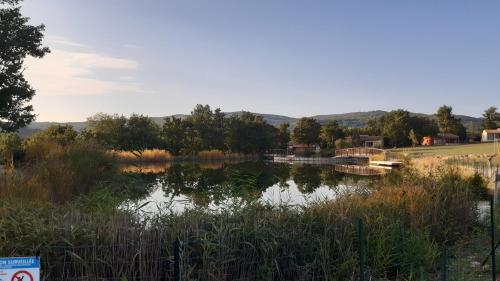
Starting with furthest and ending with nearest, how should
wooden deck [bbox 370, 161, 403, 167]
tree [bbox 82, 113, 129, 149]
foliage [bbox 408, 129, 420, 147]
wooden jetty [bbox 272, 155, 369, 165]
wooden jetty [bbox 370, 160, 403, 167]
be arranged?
foliage [bbox 408, 129, 420, 147] < wooden jetty [bbox 272, 155, 369, 165] < tree [bbox 82, 113, 129, 149] < wooden jetty [bbox 370, 160, 403, 167] < wooden deck [bbox 370, 161, 403, 167]

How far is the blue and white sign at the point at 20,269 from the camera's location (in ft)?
8.57

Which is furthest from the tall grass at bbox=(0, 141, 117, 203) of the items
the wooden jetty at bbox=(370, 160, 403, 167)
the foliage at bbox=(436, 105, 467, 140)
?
the foliage at bbox=(436, 105, 467, 140)

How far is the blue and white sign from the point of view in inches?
103

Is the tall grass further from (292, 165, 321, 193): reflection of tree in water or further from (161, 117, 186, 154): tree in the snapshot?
(161, 117, 186, 154): tree

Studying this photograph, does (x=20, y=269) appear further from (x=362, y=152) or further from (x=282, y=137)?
(x=282, y=137)

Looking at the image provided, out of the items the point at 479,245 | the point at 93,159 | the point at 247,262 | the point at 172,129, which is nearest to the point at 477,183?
the point at 479,245

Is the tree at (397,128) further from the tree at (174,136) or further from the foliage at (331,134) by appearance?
the tree at (174,136)

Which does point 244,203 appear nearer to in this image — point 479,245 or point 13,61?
point 479,245

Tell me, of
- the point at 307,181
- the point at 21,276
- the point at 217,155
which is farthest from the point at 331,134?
the point at 21,276

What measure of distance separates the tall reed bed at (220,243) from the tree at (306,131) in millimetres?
76409

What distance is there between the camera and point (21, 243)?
4.54 meters


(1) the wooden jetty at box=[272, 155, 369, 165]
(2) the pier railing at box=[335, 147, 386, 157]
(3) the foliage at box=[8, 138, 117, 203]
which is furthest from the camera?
(2) the pier railing at box=[335, 147, 386, 157]

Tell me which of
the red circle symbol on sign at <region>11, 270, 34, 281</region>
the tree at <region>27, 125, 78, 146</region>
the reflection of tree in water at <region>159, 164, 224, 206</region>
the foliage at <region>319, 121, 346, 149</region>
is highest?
the foliage at <region>319, 121, 346, 149</region>

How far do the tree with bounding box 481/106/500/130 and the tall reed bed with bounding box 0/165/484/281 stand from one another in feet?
300
